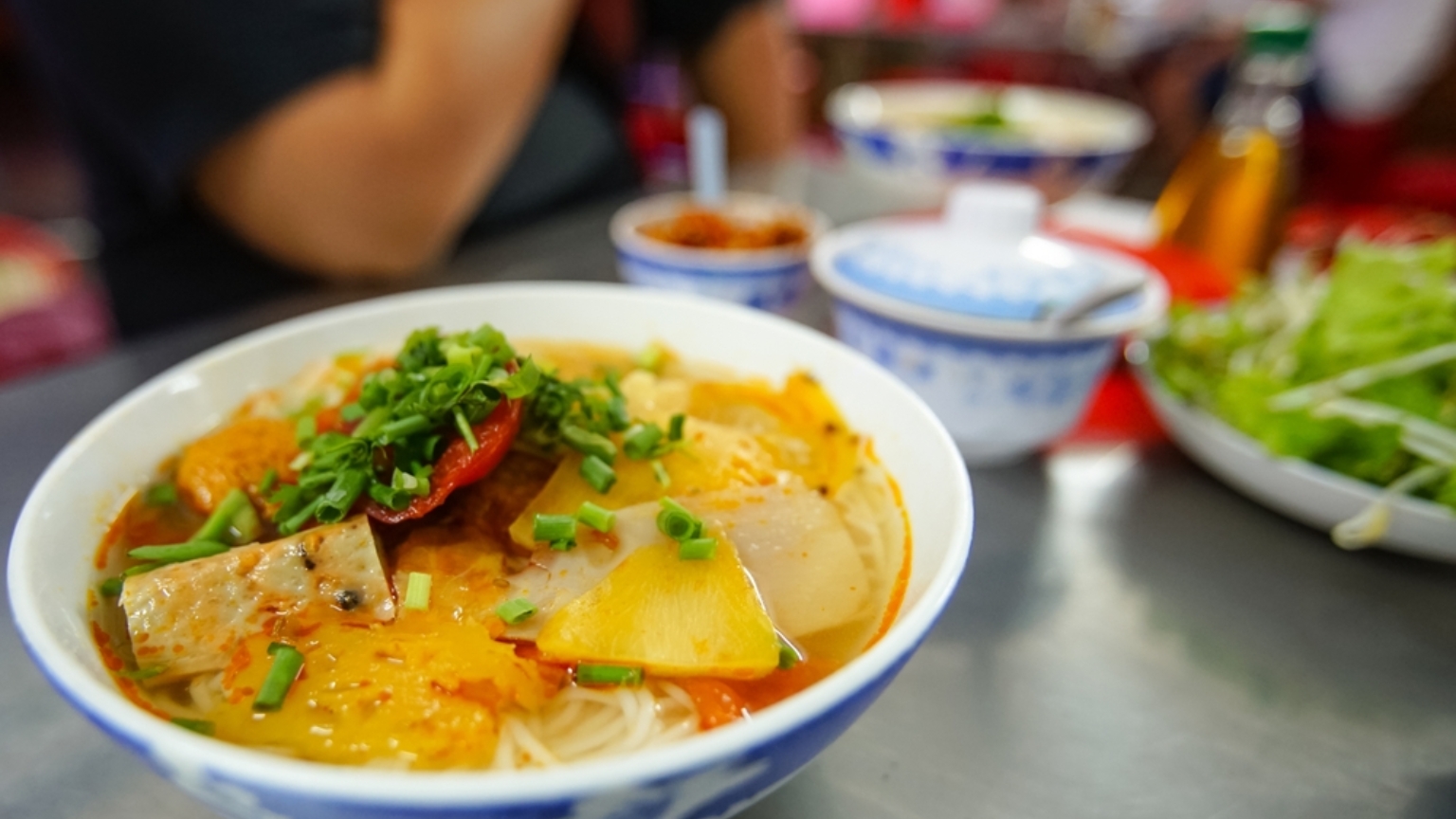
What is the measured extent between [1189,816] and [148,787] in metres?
1.08

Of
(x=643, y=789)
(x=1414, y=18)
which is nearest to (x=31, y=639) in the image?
(x=643, y=789)

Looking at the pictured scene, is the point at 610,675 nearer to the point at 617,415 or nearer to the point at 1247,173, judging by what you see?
the point at 617,415

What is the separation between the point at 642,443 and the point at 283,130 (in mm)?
1574

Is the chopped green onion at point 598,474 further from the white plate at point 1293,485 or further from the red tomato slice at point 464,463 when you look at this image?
the white plate at point 1293,485

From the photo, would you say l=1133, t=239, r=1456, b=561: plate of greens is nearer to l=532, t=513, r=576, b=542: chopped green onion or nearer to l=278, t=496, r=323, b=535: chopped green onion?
l=532, t=513, r=576, b=542: chopped green onion

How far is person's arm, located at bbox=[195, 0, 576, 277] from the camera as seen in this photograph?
2012 millimetres

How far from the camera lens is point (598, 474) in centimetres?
91

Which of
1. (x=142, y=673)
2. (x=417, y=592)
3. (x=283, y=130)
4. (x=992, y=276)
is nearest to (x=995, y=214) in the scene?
(x=992, y=276)

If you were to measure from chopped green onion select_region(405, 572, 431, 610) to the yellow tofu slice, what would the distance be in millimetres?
27

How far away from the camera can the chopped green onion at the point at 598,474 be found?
91 cm

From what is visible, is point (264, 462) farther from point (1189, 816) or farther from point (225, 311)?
point (225, 311)

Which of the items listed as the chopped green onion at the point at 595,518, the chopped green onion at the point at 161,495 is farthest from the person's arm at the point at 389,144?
the chopped green onion at the point at 595,518

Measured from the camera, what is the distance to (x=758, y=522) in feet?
3.03

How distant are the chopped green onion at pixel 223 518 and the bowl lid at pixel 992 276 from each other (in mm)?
901
